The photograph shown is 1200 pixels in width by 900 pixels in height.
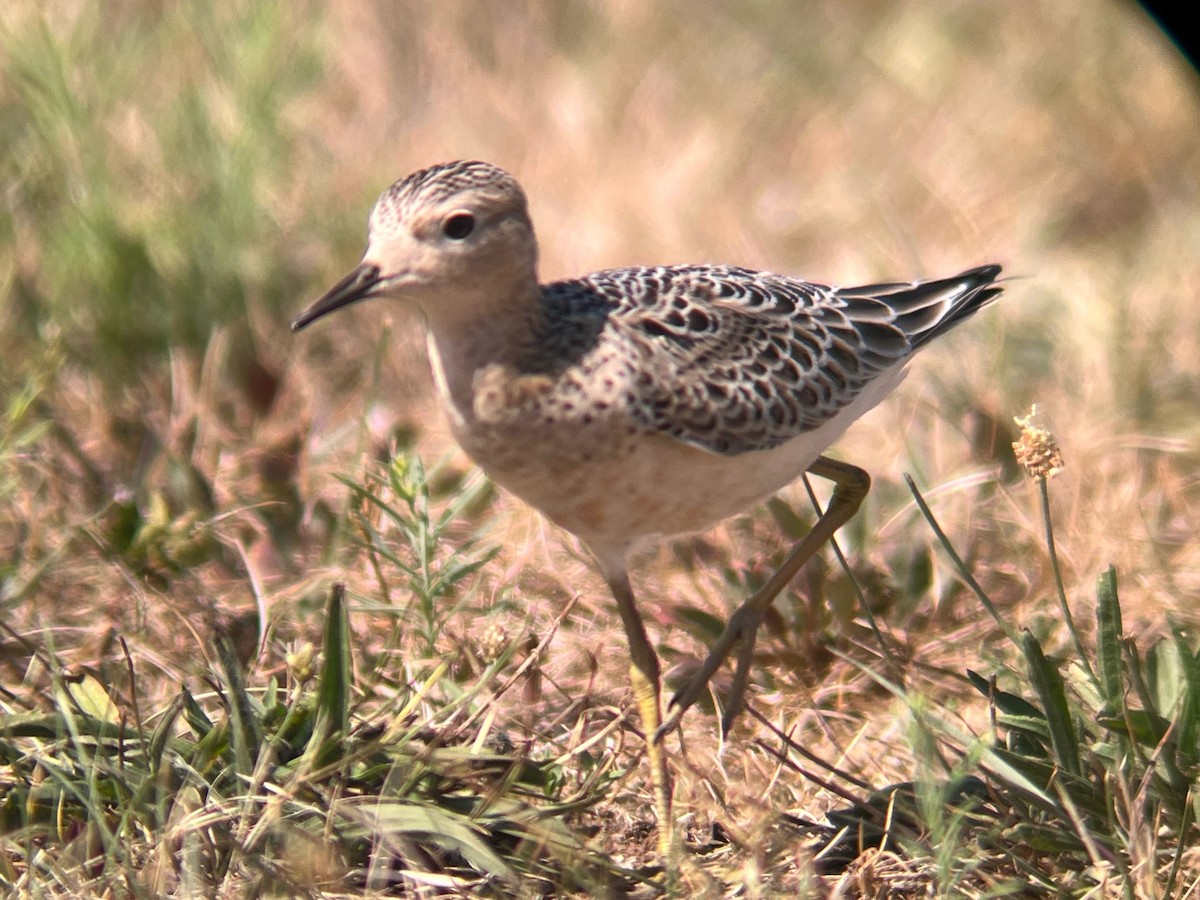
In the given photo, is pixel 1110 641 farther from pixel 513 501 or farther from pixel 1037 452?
pixel 513 501

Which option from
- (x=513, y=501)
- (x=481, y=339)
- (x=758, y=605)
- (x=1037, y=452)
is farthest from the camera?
(x=513, y=501)

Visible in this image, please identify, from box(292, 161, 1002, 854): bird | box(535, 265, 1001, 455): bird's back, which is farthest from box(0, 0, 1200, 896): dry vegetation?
box(535, 265, 1001, 455): bird's back

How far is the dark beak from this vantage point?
119 inches

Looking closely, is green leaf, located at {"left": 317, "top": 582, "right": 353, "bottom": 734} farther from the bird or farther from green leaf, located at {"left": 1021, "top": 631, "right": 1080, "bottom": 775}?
green leaf, located at {"left": 1021, "top": 631, "right": 1080, "bottom": 775}

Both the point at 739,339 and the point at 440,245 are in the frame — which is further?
the point at 739,339

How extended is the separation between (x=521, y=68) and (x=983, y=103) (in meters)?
2.19

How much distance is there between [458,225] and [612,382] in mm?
456

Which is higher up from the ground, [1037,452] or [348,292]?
[348,292]

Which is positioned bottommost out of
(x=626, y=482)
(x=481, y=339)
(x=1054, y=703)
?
(x=1054, y=703)

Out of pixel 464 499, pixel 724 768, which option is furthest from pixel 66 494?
pixel 724 768

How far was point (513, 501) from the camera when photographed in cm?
459

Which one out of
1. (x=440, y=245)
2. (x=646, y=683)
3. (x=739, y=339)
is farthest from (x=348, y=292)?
(x=646, y=683)

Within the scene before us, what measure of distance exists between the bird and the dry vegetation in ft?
0.83

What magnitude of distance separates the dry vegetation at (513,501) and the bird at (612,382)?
253mm
